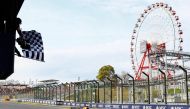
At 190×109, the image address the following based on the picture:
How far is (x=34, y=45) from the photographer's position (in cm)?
570

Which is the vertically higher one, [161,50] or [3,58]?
[161,50]

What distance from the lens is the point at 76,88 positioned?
48.3 meters

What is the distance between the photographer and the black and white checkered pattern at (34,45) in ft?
18.3

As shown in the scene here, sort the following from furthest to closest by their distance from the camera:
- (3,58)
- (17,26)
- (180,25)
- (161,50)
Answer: (161,50)
(180,25)
(17,26)
(3,58)

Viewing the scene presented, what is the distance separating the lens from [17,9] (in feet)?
Result: 17.6

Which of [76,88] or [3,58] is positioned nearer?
[3,58]

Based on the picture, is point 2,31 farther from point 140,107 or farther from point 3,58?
point 140,107

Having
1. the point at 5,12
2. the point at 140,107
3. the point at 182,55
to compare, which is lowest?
the point at 140,107

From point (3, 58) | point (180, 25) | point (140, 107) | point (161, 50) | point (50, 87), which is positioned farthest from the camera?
point (161, 50)

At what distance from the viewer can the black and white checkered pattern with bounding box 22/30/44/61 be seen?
5.58 meters

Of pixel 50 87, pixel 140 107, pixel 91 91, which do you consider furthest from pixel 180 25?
pixel 140 107

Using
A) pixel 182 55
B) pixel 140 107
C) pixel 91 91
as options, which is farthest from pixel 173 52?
pixel 140 107

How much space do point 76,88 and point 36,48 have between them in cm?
4294

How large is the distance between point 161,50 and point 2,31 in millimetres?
68099
